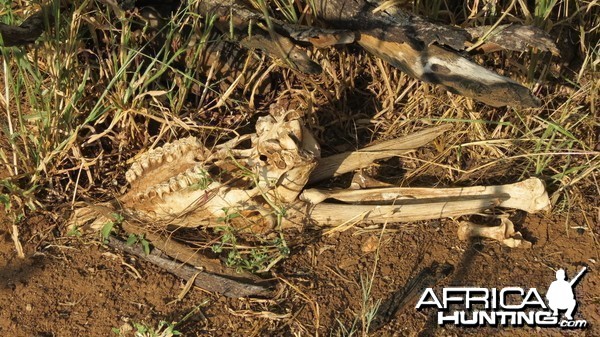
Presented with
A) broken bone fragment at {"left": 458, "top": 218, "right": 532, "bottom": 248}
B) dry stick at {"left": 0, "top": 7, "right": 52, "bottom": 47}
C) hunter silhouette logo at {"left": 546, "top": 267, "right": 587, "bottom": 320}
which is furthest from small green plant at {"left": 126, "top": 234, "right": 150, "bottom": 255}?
hunter silhouette logo at {"left": 546, "top": 267, "right": 587, "bottom": 320}

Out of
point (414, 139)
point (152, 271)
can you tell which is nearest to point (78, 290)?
point (152, 271)

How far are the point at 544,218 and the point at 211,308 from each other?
4.14 feet

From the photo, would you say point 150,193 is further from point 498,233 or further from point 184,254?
point 498,233

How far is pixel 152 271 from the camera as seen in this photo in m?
2.63

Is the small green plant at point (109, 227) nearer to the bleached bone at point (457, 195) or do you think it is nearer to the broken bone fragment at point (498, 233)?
the bleached bone at point (457, 195)

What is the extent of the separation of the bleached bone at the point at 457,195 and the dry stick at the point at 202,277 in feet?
1.48

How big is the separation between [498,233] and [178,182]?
44.5 inches

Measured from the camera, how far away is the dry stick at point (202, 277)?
254 centimetres

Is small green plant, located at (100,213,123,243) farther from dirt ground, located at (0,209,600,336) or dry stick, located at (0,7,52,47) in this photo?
dry stick, located at (0,7,52,47)

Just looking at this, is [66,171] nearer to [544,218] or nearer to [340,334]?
[340,334]

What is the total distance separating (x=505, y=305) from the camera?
8.30 feet

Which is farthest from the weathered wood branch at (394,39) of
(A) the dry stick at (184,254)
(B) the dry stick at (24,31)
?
(A) the dry stick at (184,254)

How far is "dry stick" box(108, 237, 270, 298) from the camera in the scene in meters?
2.54

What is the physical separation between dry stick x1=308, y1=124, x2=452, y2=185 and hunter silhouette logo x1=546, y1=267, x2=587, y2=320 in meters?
0.69
